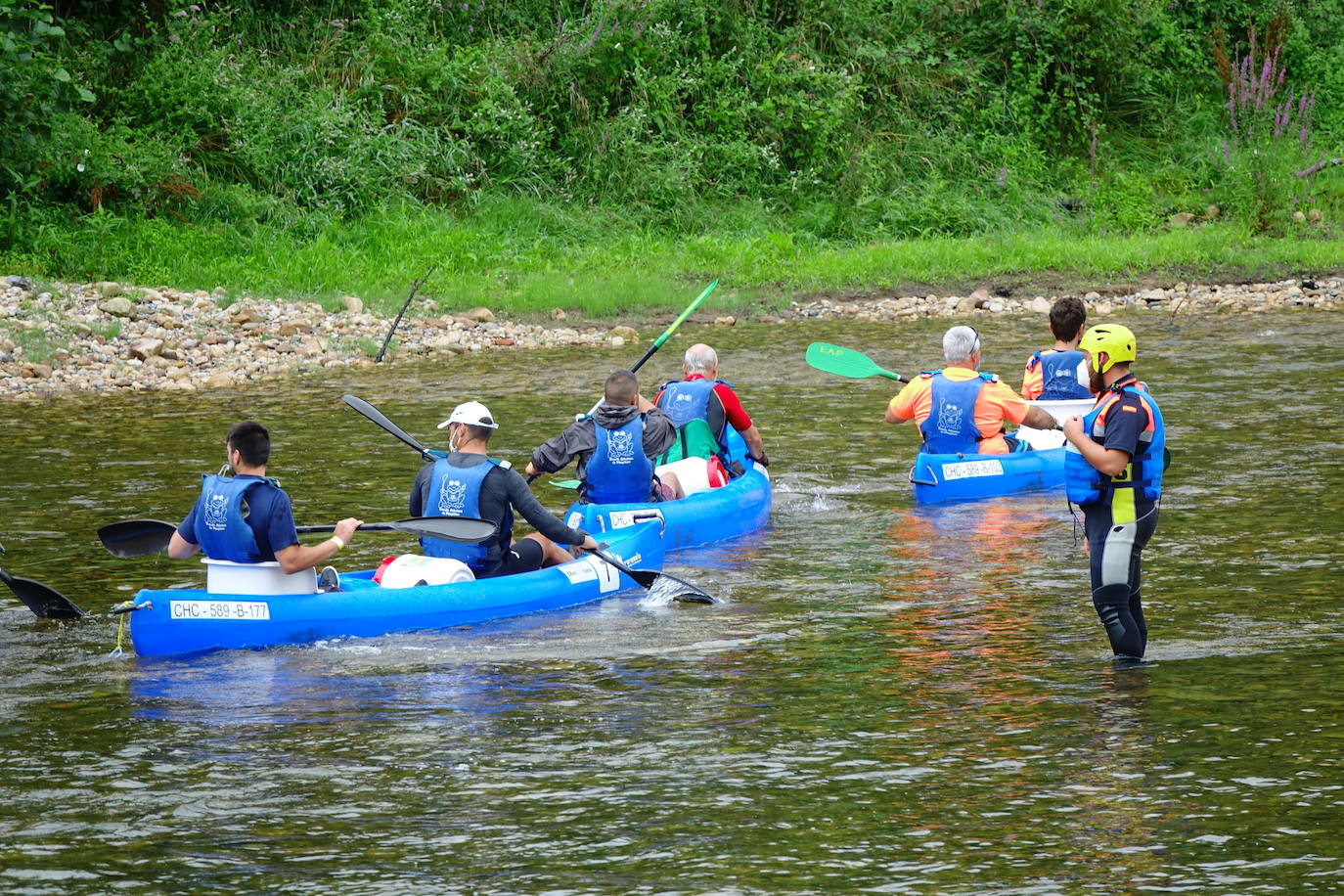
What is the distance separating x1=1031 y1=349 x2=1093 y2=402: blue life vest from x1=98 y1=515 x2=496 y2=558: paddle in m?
4.31

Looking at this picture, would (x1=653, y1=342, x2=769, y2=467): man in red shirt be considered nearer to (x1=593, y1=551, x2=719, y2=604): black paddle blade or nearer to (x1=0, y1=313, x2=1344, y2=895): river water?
(x1=0, y1=313, x2=1344, y2=895): river water

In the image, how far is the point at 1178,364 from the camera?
15.6 metres

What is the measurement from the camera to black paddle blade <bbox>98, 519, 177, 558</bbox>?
26.3ft

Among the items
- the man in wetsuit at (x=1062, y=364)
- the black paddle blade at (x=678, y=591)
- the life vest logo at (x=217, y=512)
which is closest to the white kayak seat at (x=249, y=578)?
the life vest logo at (x=217, y=512)

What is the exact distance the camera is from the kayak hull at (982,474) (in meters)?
10.8

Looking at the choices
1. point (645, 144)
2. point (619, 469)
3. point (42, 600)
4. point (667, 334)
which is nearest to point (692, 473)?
point (619, 469)

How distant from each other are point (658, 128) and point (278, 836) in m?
18.6

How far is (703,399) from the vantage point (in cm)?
1032

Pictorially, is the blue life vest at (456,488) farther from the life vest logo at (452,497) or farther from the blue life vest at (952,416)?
the blue life vest at (952,416)

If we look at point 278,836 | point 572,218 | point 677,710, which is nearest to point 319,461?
point 677,710

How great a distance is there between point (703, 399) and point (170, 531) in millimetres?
3383

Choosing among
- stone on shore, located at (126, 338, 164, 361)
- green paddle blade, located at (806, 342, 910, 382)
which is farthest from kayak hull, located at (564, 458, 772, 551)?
stone on shore, located at (126, 338, 164, 361)

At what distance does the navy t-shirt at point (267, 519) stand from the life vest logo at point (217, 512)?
2.3 inches

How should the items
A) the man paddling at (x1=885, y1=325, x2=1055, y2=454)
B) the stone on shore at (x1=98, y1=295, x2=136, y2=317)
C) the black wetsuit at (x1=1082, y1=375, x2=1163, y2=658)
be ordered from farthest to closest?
the stone on shore at (x1=98, y1=295, x2=136, y2=317) < the man paddling at (x1=885, y1=325, x2=1055, y2=454) < the black wetsuit at (x1=1082, y1=375, x2=1163, y2=658)
